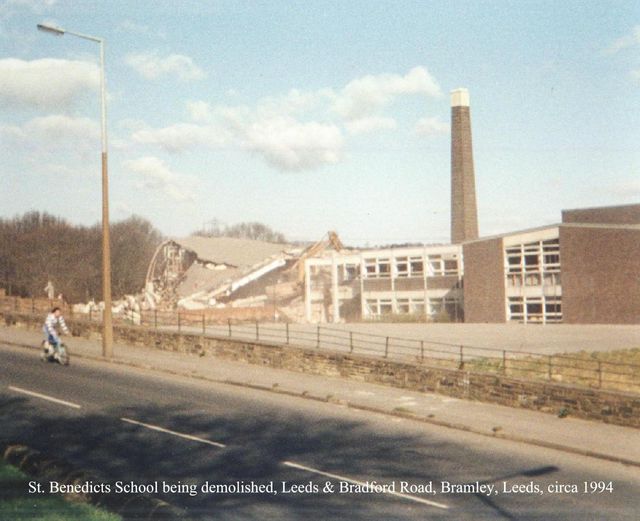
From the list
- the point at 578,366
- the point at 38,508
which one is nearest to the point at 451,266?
the point at 578,366

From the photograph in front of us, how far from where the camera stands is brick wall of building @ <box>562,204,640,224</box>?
171ft

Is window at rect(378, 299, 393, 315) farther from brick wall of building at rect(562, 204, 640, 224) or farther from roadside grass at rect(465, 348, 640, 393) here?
roadside grass at rect(465, 348, 640, 393)

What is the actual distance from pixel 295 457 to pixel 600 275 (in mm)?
32916

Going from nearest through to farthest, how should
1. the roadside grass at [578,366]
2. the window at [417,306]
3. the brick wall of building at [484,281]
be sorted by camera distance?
the roadside grass at [578,366]
the brick wall of building at [484,281]
the window at [417,306]

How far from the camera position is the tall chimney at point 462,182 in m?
54.8

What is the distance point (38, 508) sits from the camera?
8.02 meters

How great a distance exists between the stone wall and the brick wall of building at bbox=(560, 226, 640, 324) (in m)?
23.5

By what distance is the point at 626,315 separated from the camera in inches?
1586

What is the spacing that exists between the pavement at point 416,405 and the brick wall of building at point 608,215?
37127mm

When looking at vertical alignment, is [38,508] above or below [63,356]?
below

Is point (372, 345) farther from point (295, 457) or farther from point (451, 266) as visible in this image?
point (451, 266)

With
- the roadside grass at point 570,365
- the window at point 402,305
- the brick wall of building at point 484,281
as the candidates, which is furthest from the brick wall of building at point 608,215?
the roadside grass at point 570,365

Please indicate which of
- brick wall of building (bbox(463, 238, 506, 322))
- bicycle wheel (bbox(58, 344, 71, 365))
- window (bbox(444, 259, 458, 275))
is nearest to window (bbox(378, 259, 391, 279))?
window (bbox(444, 259, 458, 275))

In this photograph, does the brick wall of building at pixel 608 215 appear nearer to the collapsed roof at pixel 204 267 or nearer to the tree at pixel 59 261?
the collapsed roof at pixel 204 267
